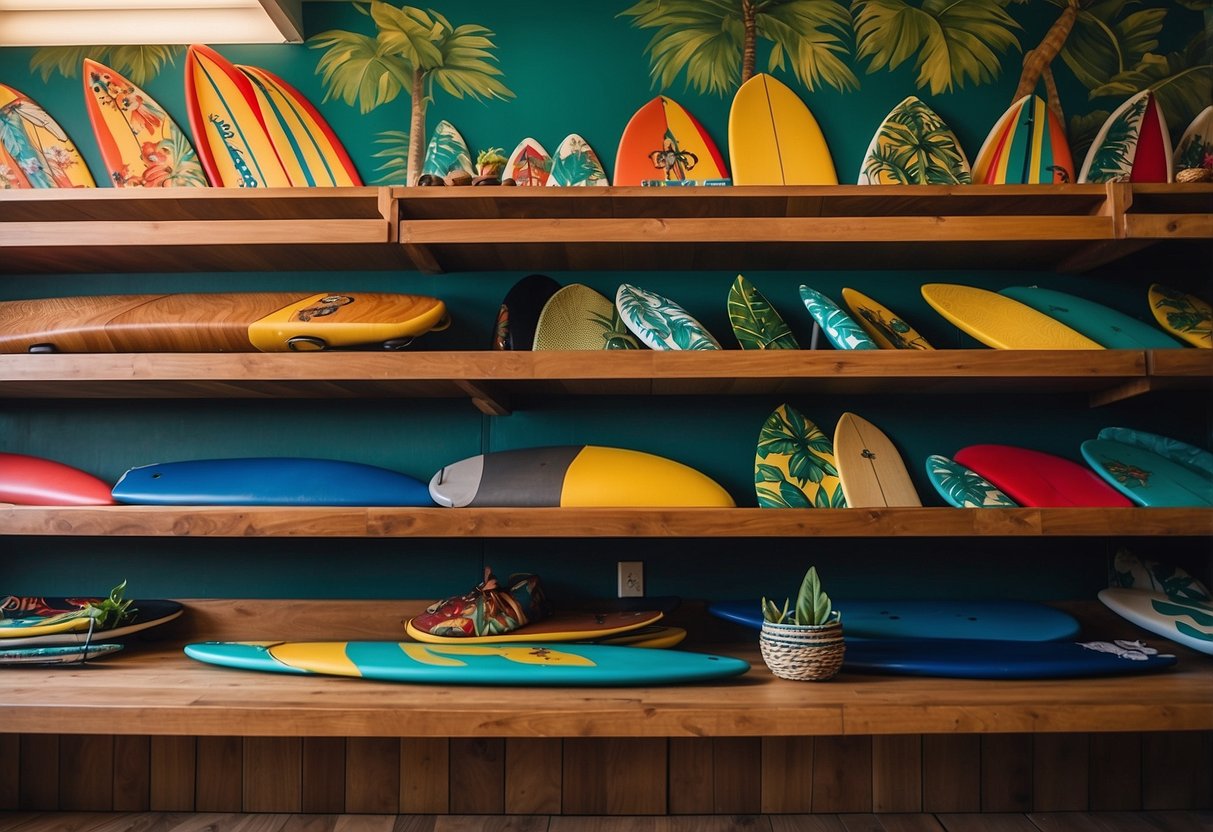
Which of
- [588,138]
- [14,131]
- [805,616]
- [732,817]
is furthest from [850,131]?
[14,131]

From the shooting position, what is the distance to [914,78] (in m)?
2.29

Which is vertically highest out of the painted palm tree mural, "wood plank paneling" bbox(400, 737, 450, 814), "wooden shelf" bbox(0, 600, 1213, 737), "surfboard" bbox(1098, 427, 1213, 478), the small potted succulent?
the painted palm tree mural

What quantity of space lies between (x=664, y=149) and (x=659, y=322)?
1.62 feet

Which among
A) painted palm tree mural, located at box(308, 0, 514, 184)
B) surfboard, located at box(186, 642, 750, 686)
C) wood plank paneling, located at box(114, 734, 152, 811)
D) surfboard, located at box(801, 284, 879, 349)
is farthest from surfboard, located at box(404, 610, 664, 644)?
painted palm tree mural, located at box(308, 0, 514, 184)

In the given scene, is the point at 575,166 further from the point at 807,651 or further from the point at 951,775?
the point at 951,775

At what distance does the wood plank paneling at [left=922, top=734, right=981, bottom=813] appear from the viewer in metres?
1.94

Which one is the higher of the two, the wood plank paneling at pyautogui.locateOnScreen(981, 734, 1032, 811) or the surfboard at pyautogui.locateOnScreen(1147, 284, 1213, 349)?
the surfboard at pyautogui.locateOnScreen(1147, 284, 1213, 349)

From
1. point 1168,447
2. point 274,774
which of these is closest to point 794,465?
point 1168,447

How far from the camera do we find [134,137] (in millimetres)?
2273

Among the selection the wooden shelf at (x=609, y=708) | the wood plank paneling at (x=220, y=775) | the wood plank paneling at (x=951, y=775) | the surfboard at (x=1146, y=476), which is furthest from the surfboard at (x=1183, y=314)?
the wood plank paneling at (x=220, y=775)

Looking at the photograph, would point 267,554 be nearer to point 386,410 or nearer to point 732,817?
point 386,410

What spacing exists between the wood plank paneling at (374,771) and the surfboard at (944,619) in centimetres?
82

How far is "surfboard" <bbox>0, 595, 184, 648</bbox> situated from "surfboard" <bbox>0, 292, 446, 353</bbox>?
60 centimetres

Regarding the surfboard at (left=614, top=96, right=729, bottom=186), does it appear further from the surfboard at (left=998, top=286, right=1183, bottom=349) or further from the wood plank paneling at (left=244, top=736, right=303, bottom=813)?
the wood plank paneling at (left=244, top=736, right=303, bottom=813)
